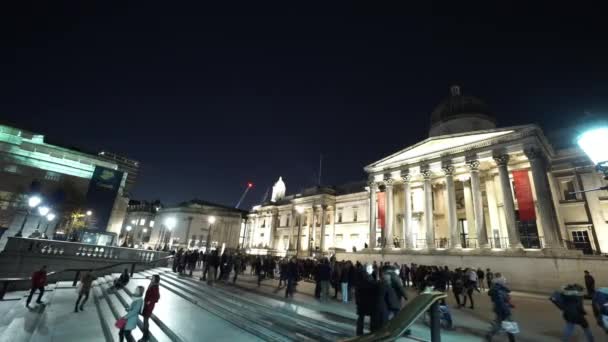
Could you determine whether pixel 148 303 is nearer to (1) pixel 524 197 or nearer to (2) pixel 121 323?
(2) pixel 121 323

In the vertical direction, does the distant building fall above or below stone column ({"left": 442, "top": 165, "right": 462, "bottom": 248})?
above

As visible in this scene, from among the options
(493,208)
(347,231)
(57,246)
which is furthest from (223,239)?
(493,208)

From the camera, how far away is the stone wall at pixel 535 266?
14.5 meters

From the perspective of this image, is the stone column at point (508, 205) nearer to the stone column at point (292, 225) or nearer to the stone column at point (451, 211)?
the stone column at point (451, 211)

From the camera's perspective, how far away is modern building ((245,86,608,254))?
59.4 ft

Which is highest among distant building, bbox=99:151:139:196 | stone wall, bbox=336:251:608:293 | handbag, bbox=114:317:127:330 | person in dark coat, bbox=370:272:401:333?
distant building, bbox=99:151:139:196

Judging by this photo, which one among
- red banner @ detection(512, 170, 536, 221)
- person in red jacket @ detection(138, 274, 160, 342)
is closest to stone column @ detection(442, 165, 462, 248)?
red banner @ detection(512, 170, 536, 221)

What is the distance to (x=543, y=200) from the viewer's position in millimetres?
17031

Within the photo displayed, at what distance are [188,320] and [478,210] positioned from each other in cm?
2037

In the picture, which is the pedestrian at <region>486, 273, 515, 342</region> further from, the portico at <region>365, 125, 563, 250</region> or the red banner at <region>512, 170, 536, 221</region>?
the red banner at <region>512, 170, 536, 221</region>

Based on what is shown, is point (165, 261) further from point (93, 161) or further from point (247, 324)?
point (93, 161)

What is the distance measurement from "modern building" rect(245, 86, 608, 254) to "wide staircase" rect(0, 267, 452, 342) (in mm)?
15870

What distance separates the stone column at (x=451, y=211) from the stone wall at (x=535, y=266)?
1081 mm

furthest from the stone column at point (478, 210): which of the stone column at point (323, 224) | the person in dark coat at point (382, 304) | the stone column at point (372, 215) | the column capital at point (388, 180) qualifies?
the stone column at point (323, 224)
